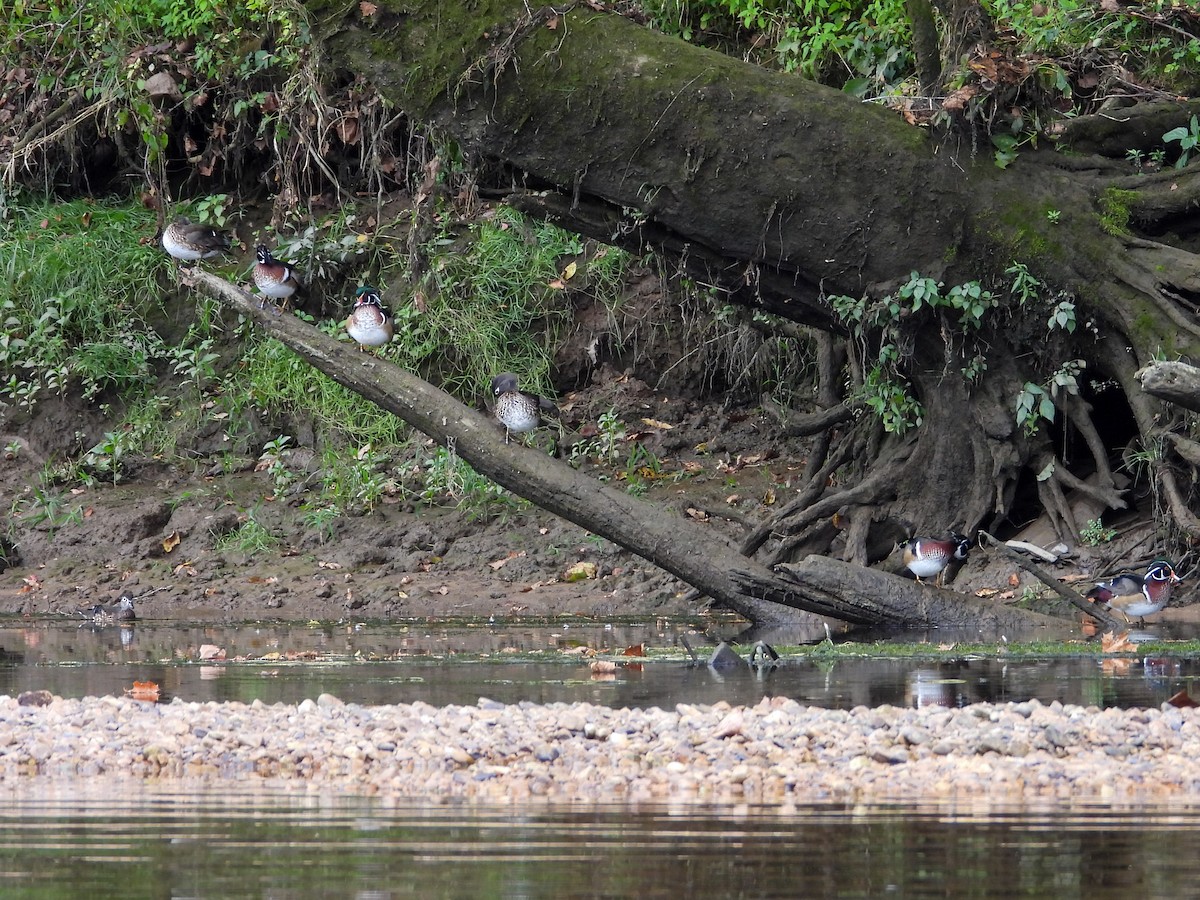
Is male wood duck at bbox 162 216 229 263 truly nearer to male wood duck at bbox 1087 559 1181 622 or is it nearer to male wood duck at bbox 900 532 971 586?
male wood duck at bbox 900 532 971 586

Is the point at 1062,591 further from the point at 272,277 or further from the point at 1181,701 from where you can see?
the point at 272,277

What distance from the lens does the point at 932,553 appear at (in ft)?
38.9

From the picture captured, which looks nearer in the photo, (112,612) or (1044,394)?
(1044,394)

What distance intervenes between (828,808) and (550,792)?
36.5 inches

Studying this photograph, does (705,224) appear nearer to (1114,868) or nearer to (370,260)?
(370,260)

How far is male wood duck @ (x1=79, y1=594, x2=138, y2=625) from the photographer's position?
12.8 meters

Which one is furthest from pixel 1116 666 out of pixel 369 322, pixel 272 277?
pixel 272 277

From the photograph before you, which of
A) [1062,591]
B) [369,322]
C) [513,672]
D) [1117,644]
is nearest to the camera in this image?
[513,672]

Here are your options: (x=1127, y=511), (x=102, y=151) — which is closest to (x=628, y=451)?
(x=1127, y=511)

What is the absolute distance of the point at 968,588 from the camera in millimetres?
12414

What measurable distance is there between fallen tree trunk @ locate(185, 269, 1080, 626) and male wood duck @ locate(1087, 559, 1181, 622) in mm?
478

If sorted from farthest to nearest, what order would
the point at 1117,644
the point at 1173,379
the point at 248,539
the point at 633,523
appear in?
the point at 248,539
the point at 633,523
the point at 1117,644
the point at 1173,379

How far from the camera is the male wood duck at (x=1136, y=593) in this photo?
11.0 meters

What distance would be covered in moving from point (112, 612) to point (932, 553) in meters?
6.11
